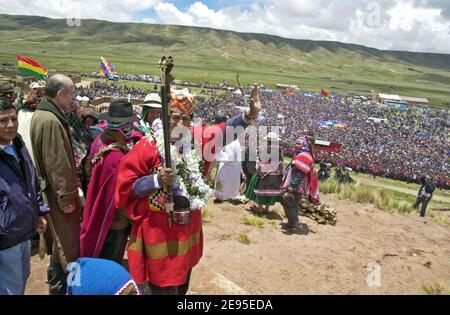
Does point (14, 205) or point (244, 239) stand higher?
point (14, 205)

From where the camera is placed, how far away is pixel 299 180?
6.77 m

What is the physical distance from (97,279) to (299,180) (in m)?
5.42

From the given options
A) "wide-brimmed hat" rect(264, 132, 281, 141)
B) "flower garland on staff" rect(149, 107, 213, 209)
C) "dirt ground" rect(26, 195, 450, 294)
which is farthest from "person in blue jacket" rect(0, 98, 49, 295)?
"wide-brimmed hat" rect(264, 132, 281, 141)

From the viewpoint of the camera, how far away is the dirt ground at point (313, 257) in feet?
16.2

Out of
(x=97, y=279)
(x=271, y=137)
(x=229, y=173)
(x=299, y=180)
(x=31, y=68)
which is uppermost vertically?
(x=31, y=68)

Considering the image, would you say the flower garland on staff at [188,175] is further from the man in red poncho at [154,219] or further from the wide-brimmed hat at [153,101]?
the wide-brimmed hat at [153,101]

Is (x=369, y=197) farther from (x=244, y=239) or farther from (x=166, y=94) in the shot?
(x=166, y=94)

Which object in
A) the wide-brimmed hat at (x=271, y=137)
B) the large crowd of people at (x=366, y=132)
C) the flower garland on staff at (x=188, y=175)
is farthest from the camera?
the large crowd of people at (x=366, y=132)

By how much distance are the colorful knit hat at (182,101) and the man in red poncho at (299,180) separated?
3621 millimetres

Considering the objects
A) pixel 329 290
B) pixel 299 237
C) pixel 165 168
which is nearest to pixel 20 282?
pixel 165 168

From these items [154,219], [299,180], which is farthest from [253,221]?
[154,219]

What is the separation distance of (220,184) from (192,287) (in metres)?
4.50

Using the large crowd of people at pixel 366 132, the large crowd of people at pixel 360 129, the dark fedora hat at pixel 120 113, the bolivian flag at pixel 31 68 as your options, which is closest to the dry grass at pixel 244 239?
the dark fedora hat at pixel 120 113

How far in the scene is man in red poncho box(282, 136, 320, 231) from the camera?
671 centimetres
